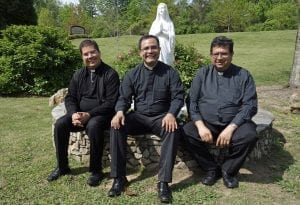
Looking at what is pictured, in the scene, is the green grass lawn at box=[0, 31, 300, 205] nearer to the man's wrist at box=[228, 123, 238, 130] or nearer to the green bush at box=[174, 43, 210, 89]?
the man's wrist at box=[228, 123, 238, 130]

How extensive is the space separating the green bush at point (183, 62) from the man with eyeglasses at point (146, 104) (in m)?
3.13

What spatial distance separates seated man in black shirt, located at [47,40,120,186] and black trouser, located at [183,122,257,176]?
900 mm

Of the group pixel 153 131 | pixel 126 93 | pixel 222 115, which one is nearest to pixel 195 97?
pixel 222 115

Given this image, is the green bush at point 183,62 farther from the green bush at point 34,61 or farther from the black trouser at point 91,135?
the black trouser at point 91,135

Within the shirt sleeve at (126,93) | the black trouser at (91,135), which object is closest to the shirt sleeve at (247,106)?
the shirt sleeve at (126,93)

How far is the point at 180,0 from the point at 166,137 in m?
45.0

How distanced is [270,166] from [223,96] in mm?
1154

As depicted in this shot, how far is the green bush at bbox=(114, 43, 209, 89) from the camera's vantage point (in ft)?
24.1

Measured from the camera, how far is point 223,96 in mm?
4027

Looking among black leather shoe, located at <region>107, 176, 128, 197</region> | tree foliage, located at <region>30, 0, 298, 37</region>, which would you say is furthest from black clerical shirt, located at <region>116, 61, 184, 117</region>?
tree foliage, located at <region>30, 0, 298, 37</region>

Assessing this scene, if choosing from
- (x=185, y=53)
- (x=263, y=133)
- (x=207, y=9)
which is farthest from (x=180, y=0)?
(x=263, y=133)

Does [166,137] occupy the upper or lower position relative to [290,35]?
lower

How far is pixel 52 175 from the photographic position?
4.21 m

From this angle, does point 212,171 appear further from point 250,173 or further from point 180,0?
point 180,0
